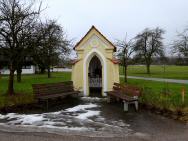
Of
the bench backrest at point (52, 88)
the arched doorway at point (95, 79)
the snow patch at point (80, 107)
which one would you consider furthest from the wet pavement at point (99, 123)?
the arched doorway at point (95, 79)

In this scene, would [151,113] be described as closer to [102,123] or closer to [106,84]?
[102,123]

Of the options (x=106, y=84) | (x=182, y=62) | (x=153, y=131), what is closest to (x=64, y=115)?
(x=153, y=131)

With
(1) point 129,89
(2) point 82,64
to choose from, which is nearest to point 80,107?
(1) point 129,89

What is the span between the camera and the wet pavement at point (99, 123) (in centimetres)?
938

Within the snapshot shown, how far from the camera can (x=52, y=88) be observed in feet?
52.6

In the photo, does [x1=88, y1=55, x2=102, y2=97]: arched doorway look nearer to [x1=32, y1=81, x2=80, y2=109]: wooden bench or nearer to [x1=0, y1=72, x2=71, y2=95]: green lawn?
[x1=32, y1=81, x2=80, y2=109]: wooden bench

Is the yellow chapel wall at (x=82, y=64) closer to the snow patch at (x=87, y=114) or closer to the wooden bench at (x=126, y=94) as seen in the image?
the wooden bench at (x=126, y=94)

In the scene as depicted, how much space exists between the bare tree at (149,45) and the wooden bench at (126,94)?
34.8 metres

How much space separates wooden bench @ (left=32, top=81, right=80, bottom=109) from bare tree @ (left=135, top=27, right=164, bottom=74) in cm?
3448

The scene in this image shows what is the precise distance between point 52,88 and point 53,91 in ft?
0.48

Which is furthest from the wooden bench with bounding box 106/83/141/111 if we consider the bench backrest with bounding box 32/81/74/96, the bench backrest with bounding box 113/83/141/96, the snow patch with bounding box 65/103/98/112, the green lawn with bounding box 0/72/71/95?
the green lawn with bounding box 0/72/71/95

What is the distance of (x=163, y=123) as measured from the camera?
35.6ft

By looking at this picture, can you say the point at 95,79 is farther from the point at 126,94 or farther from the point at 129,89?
the point at 129,89

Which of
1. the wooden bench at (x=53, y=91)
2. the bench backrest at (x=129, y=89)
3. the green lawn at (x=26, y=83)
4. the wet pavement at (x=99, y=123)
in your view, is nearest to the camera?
the wet pavement at (x=99, y=123)
